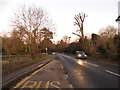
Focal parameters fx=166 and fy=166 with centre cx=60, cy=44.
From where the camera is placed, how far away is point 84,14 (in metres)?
47.1

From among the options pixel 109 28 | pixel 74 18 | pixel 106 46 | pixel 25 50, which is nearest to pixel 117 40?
pixel 106 46

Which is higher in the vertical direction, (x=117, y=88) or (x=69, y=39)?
(x=69, y=39)

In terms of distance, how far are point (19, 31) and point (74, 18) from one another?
18.3 m

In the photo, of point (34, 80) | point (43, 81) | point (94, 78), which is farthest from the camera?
point (94, 78)

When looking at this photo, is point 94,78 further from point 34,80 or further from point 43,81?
point 34,80

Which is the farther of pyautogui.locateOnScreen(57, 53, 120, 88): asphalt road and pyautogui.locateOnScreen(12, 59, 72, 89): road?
pyautogui.locateOnScreen(57, 53, 120, 88): asphalt road

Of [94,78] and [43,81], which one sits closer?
[43,81]

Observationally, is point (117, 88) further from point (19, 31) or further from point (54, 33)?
point (54, 33)

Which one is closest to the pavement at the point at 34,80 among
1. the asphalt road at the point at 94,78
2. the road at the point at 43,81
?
the road at the point at 43,81

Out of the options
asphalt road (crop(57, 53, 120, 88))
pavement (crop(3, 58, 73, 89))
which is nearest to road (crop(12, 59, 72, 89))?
pavement (crop(3, 58, 73, 89))

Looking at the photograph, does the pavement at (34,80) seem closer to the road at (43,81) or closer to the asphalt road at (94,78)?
the road at (43,81)

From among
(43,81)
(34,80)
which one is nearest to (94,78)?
(43,81)

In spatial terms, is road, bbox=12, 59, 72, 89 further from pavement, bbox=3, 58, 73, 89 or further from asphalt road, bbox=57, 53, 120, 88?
asphalt road, bbox=57, 53, 120, 88

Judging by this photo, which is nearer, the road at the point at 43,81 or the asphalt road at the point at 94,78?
the road at the point at 43,81
